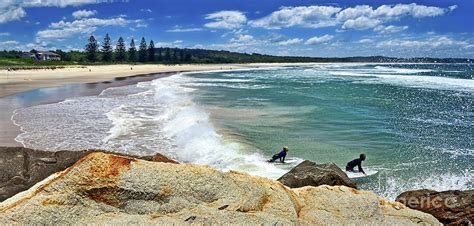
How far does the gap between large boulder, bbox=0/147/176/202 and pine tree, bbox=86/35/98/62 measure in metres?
138

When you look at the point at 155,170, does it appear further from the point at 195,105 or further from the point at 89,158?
the point at 195,105

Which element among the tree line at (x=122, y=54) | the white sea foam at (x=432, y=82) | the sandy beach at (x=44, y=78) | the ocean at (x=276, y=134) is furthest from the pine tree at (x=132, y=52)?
the ocean at (x=276, y=134)

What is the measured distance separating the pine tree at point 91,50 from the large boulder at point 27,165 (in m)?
138

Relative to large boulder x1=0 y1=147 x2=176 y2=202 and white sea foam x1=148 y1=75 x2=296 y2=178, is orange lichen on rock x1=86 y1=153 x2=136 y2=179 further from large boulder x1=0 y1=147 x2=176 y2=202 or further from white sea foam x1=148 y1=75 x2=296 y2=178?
white sea foam x1=148 y1=75 x2=296 y2=178

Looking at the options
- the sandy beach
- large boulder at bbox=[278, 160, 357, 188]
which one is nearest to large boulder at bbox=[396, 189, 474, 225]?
large boulder at bbox=[278, 160, 357, 188]

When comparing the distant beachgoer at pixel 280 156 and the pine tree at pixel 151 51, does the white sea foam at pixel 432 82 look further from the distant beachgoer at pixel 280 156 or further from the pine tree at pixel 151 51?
the pine tree at pixel 151 51

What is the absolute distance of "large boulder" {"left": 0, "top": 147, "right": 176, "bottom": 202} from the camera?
8883 millimetres

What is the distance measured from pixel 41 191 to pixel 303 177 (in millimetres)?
5811

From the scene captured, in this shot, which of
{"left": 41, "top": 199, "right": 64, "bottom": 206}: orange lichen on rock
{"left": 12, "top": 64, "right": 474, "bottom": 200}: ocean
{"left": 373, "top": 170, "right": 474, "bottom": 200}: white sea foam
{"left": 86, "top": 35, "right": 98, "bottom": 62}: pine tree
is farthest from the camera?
{"left": 86, "top": 35, "right": 98, "bottom": 62}: pine tree

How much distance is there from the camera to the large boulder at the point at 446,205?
7.28 metres

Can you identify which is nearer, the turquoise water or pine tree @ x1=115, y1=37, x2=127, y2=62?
the turquoise water

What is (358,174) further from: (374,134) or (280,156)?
(374,134)

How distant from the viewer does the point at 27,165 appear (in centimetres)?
1012

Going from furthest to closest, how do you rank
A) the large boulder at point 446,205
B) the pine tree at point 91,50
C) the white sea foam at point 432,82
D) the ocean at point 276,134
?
the pine tree at point 91,50
the white sea foam at point 432,82
the ocean at point 276,134
the large boulder at point 446,205
